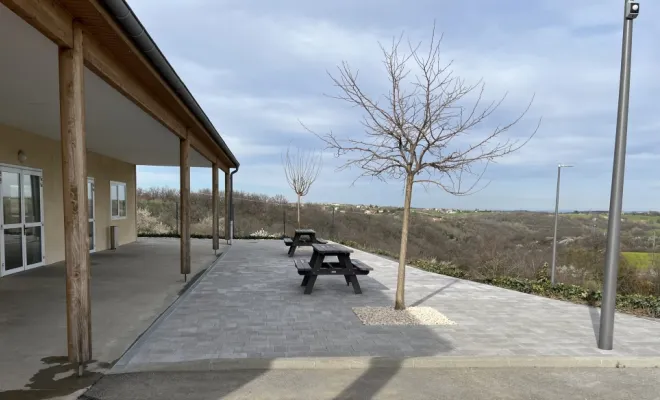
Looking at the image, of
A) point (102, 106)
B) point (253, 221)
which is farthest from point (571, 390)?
point (253, 221)

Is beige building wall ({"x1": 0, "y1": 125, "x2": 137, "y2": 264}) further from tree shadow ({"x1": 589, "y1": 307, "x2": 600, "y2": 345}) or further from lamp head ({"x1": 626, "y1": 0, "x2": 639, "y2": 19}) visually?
tree shadow ({"x1": 589, "y1": 307, "x2": 600, "y2": 345})

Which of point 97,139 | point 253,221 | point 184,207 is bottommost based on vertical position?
point 253,221

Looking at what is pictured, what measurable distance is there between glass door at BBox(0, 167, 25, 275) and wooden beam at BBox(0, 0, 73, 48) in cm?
633

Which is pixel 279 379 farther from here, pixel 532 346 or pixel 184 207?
pixel 184 207

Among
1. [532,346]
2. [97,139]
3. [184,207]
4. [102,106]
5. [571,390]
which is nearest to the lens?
[571,390]

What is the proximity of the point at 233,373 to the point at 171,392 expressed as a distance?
586mm

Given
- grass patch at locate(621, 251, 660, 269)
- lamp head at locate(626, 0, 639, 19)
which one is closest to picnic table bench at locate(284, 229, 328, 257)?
lamp head at locate(626, 0, 639, 19)

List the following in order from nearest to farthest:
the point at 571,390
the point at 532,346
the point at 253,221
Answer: the point at 571,390
the point at 532,346
the point at 253,221

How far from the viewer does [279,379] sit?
364 centimetres

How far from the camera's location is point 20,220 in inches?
337

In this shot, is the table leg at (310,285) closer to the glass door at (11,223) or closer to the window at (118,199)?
the glass door at (11,223)

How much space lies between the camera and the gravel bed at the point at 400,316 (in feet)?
17.6

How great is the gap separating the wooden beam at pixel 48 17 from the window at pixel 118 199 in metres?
11.8

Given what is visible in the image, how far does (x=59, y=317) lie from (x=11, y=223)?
4.32 m
